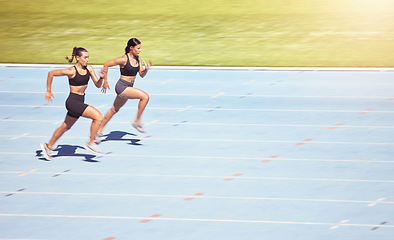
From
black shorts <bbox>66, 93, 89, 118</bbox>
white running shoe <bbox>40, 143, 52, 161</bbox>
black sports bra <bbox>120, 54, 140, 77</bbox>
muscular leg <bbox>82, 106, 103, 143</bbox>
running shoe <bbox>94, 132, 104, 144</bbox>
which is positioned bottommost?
running shoe <bbox>94, 132, 104, 144</bbox>

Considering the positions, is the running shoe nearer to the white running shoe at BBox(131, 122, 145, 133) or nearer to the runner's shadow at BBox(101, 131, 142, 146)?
the runner's shadow at BBox(101, 131, 142, 146)

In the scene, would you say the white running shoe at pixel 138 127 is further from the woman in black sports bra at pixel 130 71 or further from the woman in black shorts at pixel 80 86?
the woman in black shorts at pixel 80 86

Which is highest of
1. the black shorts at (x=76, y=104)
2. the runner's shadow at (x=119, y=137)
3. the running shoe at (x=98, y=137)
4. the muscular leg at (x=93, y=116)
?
the black shorts at (x=76, y=104)

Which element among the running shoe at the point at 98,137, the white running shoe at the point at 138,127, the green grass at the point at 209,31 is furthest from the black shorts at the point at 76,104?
the green grass at the point at 209,31

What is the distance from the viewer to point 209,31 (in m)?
21.1

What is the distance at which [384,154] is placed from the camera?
10438 mm

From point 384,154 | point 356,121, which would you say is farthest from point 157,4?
point 384,154

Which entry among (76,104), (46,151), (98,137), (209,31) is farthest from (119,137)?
(209,31)

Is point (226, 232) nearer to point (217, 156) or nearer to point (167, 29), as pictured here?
point (217, 156)

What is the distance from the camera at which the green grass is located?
707 inches

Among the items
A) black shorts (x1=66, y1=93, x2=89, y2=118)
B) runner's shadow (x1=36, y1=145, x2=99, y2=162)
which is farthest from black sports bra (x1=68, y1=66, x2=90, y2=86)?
runner's shadow (x1=36, y1=145, x2=99, y2=162)

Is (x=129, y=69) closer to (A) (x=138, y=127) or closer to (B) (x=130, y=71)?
(B) (x=130, y=71)

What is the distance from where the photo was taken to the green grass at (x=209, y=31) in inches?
707

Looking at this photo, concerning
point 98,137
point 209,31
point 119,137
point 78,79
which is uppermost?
point 78,79
